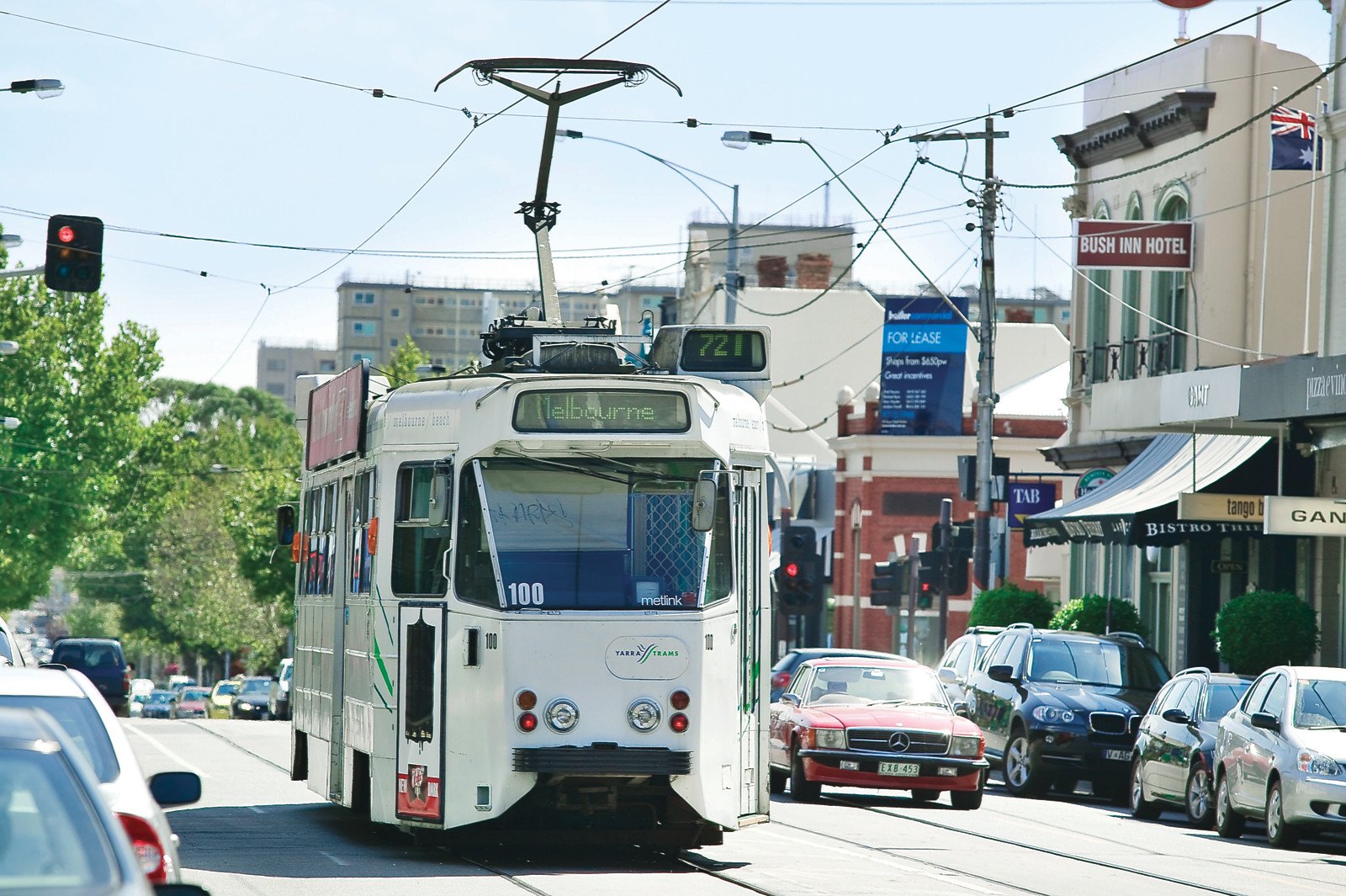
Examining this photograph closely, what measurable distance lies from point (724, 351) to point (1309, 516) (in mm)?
13285

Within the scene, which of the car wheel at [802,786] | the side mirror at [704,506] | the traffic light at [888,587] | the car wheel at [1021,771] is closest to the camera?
the side mirror at [704,506]

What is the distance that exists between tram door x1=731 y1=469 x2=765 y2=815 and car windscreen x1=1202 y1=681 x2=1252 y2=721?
8645mm

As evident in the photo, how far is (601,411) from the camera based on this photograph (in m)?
13.7

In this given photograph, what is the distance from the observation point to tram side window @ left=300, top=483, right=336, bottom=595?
16562 millimetres

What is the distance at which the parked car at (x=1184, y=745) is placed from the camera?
69.1ft

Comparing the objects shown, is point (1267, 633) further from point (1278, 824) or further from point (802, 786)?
point (1278, 824)

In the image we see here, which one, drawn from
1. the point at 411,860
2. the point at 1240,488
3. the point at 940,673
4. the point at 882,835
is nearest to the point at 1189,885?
the point at 882,835

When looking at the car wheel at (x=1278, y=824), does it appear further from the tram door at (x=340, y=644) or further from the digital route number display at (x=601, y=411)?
the tram door at (x=340, y=644)

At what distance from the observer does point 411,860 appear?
1430cm

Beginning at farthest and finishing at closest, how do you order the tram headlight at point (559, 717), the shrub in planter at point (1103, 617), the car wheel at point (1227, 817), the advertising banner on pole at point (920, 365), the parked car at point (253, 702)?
Answer: the parked car at point (253, 702), the advertising banner on pole at point (920, 365), the shrub in planter at point (1103, 617), the car wheel at point (1227, 817), the tram headlight at point (559, 717)

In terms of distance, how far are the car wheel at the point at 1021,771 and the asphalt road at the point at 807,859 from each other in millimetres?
2649

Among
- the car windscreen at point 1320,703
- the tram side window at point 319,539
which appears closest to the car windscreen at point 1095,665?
the car windscreen at point 1320,703

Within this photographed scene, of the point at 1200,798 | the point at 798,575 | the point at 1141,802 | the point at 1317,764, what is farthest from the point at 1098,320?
the point at 1317,764

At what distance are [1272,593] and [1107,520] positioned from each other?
3327 millimetres
